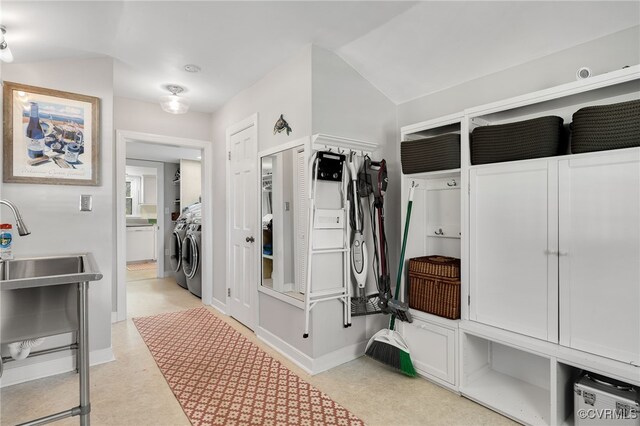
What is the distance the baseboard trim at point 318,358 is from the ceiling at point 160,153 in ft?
10.9

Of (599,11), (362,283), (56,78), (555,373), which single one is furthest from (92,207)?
(599,11)

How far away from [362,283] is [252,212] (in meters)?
1.35

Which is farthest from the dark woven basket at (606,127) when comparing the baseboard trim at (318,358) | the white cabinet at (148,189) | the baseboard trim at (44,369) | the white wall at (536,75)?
the white cabinet at (148,189)

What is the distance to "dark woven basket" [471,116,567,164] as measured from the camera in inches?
70.9

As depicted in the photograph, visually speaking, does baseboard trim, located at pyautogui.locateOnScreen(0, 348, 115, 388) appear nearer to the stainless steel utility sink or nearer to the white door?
the stainless steel utility sink

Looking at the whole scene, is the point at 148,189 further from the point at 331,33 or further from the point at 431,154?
the point at 431,154

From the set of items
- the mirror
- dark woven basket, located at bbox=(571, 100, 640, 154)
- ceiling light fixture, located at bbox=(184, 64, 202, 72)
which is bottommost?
the mirror

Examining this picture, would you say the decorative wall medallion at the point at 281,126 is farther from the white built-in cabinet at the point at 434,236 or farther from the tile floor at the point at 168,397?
the tile floor at the point at 168,397

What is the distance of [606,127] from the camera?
1600 mm

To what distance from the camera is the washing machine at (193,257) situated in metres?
4.55

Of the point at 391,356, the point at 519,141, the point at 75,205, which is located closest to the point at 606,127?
the point at 519,141

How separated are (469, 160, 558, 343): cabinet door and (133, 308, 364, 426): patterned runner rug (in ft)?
3.59

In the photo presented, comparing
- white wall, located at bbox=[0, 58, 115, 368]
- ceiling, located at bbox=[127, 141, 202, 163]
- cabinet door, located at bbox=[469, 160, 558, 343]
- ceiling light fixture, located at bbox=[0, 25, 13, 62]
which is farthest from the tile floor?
ceiling, located at bbox=[127, 141, 202, 163]

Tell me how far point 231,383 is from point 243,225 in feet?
5.33
